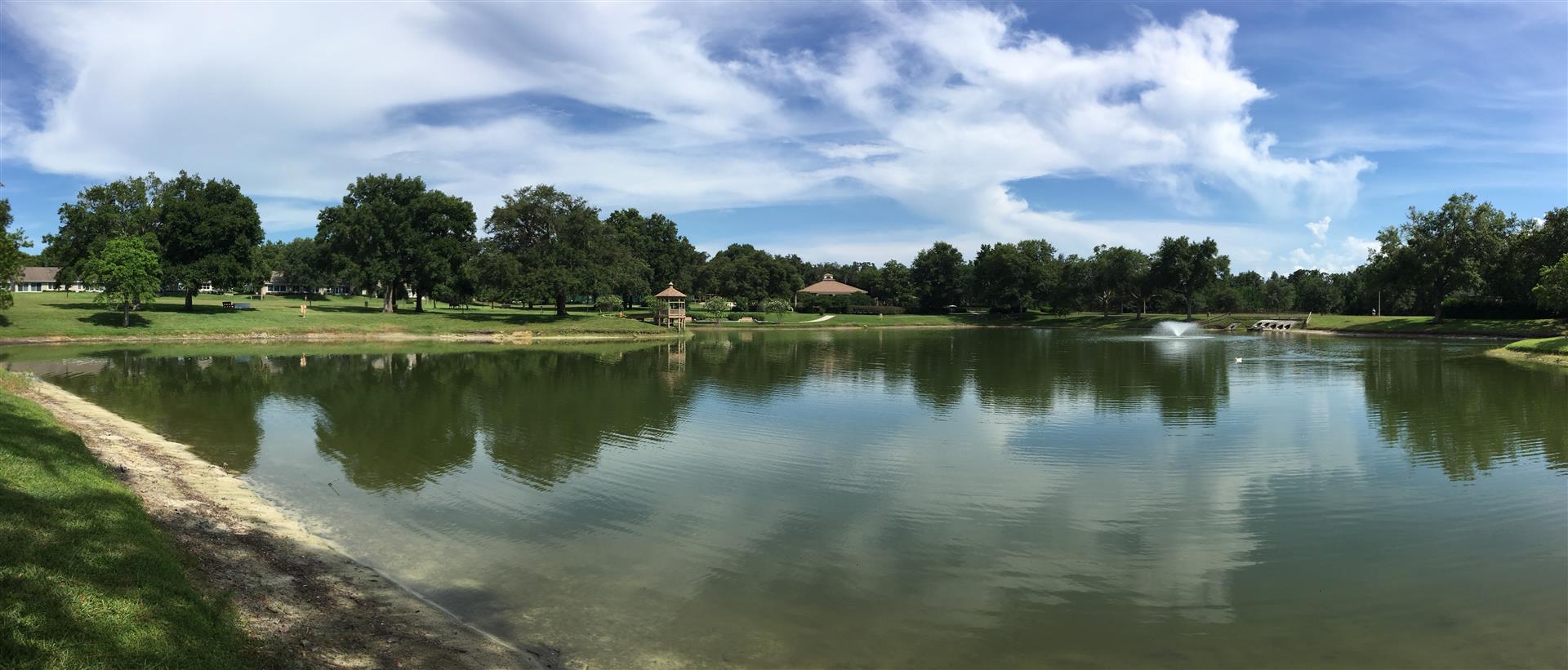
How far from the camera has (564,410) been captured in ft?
66.3

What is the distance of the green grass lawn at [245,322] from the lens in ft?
148

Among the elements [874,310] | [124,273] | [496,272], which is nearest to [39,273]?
[124,273]

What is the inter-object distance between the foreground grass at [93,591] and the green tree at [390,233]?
5911 centimetres

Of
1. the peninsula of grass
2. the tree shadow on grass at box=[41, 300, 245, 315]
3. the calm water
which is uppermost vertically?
the tree shadow on grass at box=[41, 300, 245, 315]

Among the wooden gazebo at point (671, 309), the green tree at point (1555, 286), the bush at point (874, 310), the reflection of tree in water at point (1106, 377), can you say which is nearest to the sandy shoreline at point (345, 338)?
the wooden gazebo at point (671, 309)

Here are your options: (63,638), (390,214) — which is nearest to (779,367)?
(63,638)

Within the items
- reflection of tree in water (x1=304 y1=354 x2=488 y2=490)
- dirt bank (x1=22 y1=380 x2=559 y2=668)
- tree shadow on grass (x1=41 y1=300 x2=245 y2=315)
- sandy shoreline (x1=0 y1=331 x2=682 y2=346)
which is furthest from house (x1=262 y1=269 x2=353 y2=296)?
dirt bank (x1=22 y1=380 x2=559 y2=668)

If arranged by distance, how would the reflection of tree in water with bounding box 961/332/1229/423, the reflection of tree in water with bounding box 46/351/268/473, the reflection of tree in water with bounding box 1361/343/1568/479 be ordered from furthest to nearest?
the reflection of tree in water with bounding box 961/332/1229/423, the reflection of tree in water with bounding box 46/351/268/473, the reflection of tree in water with bounding box 1361/343/1568/479

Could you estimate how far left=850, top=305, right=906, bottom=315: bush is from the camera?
345 ft

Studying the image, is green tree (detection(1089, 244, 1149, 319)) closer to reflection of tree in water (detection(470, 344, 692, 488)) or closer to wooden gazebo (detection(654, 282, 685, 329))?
wooden gazebo (detection(654, 282, 685, 329))

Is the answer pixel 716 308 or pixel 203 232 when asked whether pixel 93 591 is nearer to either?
pixel 203 232

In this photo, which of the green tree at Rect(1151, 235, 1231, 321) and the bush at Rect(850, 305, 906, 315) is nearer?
the green tree at Rect(1151, 235, 1231, 321)

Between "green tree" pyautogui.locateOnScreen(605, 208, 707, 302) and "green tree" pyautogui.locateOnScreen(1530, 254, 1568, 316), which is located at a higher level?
"green tree" pyautogui.locateOnScreen(605, 208, 707, 302)

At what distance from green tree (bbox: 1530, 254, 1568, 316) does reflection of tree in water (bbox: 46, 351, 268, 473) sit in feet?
194
